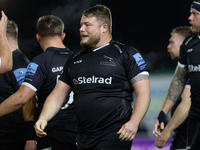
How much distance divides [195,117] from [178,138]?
1.17m

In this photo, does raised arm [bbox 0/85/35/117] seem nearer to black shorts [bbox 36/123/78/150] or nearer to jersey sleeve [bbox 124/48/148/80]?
black shorts [bbox 36/123/78/150]

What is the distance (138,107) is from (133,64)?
356 millimetres

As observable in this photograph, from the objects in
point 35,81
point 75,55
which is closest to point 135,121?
point 75,55

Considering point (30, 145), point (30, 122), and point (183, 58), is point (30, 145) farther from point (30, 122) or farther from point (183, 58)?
point (183, 58)

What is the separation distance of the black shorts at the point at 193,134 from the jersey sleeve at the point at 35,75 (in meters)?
1.51

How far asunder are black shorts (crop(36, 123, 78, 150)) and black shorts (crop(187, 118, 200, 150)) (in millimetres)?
1118

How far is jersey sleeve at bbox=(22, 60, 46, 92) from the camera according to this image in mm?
3115

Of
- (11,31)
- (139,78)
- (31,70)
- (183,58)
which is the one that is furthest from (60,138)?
(183,58)

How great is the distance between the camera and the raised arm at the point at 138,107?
7.79 feet

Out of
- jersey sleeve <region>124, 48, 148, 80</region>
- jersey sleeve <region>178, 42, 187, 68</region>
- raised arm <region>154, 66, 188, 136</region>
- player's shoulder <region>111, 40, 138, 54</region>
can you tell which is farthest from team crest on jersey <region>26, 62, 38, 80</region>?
jersey sleeve <region>178, 42, 187, 68</region>

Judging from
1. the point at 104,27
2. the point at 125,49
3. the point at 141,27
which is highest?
the point at 104,27

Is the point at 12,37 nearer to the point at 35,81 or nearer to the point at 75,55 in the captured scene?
the point at 35,81

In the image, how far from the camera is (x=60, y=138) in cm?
319

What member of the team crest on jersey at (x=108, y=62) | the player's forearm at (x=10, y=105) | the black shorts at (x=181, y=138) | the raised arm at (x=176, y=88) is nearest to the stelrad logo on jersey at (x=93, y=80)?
the team crest on jersey at (x=108, y=62)
